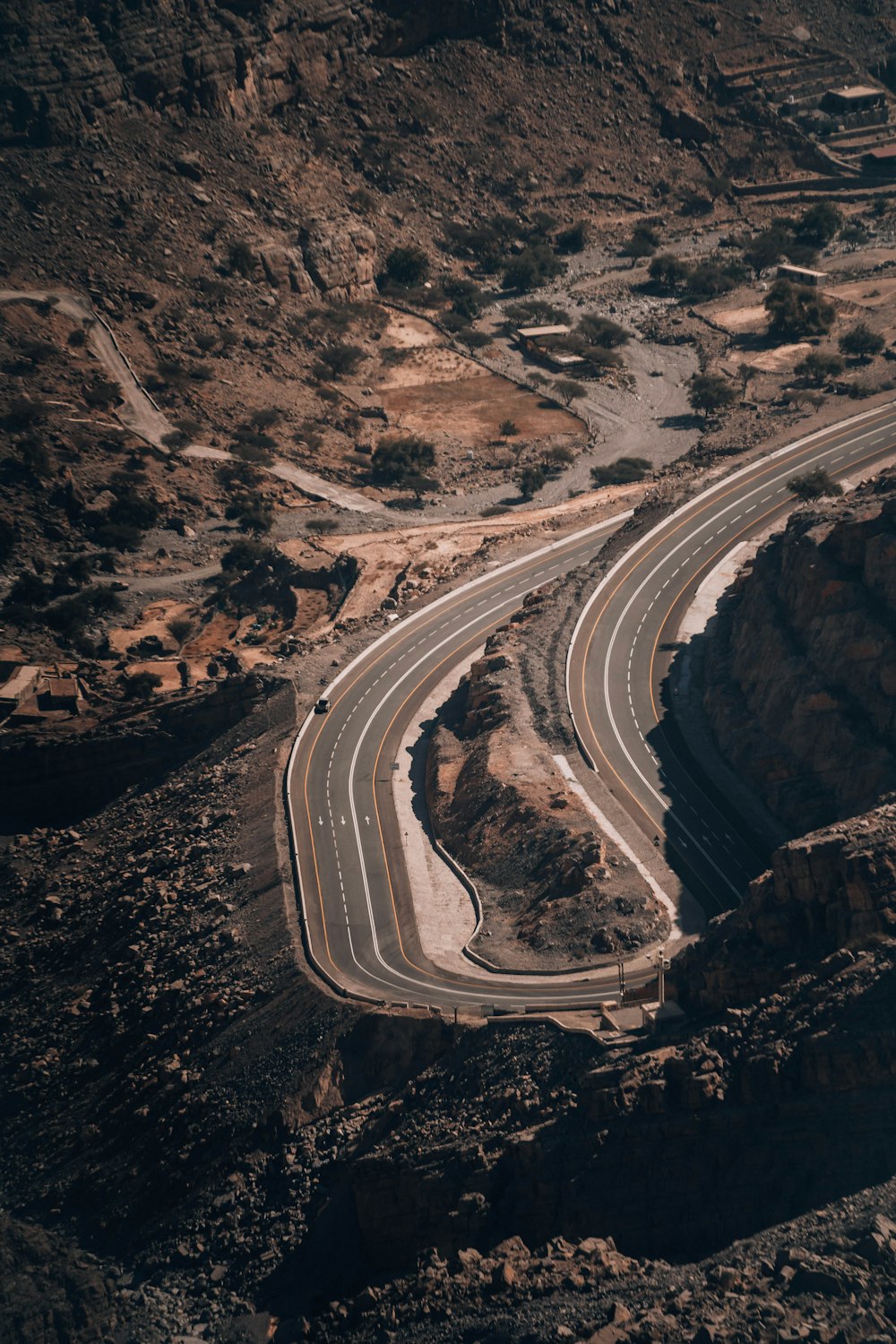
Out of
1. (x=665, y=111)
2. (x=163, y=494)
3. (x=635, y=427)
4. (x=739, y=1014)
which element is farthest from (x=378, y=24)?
(x=739, y=1014)

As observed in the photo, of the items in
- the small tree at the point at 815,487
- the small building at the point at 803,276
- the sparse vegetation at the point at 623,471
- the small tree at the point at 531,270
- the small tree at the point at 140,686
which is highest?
the small tree at the point at 531,270

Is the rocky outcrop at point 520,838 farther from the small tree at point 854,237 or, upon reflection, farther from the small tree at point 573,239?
the small tree at point 854,237

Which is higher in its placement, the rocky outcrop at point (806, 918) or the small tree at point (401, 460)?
the small tree at point (401, 460)

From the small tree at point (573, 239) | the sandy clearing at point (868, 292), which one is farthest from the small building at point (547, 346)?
the sandy clearing at point (868, 292)

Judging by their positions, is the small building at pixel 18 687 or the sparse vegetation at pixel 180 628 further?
the sparse vegetation at pixel 180 628

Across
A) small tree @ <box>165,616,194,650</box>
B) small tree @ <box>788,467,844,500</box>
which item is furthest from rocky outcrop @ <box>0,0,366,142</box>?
small tree @ <box>788,467,844,500</box>

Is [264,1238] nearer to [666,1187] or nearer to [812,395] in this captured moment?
[666,1187]

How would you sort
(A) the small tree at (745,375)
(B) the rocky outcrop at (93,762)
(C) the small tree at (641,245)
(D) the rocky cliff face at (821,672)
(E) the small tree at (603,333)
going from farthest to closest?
(C) the small tree at (641,245) → (E) the small tree at (603,333) → (A) the small tree at (745,375) → (B) the rocky outcrop at (93,762) → (D) the rocky cliff face at (821,672)
